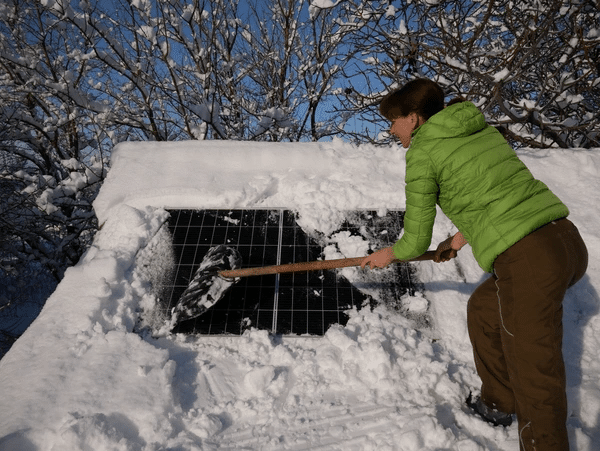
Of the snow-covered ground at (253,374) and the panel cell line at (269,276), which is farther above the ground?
the panel cell line at (269,276)

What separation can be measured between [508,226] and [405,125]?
0.72m

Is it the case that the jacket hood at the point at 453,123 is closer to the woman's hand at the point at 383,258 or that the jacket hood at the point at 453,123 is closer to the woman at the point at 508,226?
the woman at the point at 508,226

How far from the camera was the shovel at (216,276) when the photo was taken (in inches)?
113

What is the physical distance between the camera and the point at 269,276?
3.30 meters

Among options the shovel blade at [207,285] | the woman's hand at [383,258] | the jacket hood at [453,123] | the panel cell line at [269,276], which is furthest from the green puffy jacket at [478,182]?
the shovel blade at [207,285]

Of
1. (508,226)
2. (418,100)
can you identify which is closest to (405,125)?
(418,100)

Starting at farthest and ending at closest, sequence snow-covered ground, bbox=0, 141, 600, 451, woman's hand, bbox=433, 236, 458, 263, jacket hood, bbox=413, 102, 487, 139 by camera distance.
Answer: woman's hand, bbox=433, 236, 458, 263
snow-covered ground, bbox=0, 141, 600, 451
jacket hood, bbox=413, 102, 487, 139

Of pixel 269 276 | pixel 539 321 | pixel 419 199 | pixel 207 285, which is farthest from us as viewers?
pixel 269 276

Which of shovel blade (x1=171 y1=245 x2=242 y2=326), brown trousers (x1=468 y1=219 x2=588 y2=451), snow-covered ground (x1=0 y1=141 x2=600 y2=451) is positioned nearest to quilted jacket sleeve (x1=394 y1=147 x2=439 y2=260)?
brown trousers (x1=468 y1=219 x2=588 y2=451)

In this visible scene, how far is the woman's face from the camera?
2.01 m

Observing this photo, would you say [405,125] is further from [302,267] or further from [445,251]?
[302,267]

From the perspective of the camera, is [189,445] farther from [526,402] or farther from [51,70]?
[51,70]

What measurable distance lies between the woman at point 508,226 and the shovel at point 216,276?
950 mm

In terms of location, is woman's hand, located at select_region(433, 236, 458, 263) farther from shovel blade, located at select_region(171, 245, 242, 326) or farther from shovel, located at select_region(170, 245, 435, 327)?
shovel blade, located at select_region(171, 245, 242, 326)
